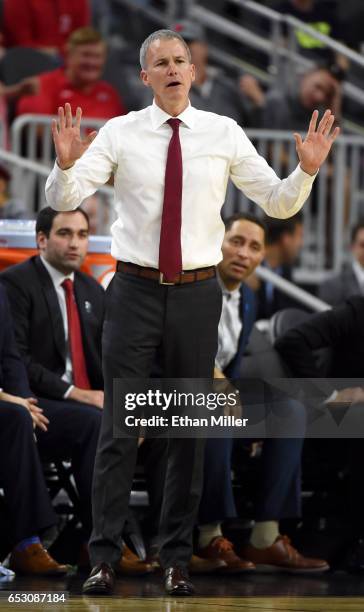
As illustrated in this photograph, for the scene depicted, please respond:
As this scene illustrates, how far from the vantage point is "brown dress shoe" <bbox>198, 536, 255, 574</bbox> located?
216 inches

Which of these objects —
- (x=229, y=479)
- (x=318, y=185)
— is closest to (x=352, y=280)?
(x=318, y=185)

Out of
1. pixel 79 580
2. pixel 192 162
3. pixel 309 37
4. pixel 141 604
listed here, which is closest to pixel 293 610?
pixel 141 604

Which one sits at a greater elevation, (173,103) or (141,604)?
(173,103)

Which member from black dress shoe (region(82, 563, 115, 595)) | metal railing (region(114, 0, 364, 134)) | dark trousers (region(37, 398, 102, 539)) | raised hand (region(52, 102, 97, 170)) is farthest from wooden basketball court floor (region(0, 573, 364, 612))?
metal railing (region(114, 0, 364, 134))

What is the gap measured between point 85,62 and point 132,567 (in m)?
4.80

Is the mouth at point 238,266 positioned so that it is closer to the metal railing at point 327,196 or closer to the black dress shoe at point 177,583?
the black dress shoe at point 177,583

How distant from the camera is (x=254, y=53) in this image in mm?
10945

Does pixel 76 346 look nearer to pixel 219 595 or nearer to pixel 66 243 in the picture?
pixel 66 243

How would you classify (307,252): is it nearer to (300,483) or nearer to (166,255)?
(300,483)

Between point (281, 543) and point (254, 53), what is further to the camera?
point (254, 53)

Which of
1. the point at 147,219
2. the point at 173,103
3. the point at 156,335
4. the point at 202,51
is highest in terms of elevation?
the point at 202,51

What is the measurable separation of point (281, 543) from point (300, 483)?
1.08 ft

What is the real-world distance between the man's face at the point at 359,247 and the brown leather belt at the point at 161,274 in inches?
122

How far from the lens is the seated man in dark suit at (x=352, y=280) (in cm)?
772
